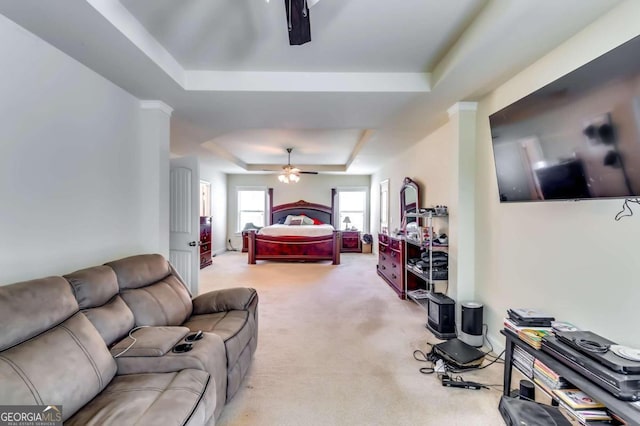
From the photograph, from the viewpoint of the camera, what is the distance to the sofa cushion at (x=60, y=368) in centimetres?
108

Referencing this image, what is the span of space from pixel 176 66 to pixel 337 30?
142 cm

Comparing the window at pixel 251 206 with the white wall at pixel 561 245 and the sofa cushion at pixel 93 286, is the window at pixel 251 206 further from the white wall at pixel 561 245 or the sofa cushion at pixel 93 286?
the sofa cushion at pixel 93 286

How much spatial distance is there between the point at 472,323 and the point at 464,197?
47.7 inches

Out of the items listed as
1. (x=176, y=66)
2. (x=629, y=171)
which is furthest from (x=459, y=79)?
(x=176, y=66)

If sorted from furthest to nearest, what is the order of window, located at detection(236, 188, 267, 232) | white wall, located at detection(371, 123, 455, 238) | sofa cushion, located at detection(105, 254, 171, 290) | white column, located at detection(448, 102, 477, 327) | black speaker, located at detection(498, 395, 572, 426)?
window, located at detection(236, 188, 267, 232)
white wall, located at detection(371, 123, 455, 238)
white column, located at detection(448, 102, 477, 327)
sofa cushion, located at detection(105, 254, 171, 290)
black speaker, located at detection(498, 395, 572, 426)

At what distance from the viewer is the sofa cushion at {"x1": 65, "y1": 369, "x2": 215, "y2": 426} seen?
1144mm

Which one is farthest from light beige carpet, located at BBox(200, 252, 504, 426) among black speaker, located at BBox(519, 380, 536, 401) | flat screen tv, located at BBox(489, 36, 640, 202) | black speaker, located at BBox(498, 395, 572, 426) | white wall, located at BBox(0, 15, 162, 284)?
white wall, located at BBox(0, 15, 162, 284)

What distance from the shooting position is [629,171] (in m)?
1.30

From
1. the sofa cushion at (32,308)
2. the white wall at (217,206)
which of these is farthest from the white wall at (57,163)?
the white wall at (217,206)

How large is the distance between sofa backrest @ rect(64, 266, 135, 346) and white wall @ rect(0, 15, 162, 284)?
0.48 m

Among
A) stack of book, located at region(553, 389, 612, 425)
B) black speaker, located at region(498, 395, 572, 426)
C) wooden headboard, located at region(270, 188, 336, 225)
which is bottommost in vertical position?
black speaker, located at region(498, 395, 572, 426)

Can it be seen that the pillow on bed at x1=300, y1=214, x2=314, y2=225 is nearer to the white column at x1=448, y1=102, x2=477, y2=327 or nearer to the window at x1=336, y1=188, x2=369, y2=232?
→ the window at x1=336, y1=188, x2=369, y2=232

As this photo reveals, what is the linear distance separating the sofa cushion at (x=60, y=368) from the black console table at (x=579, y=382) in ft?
7.34

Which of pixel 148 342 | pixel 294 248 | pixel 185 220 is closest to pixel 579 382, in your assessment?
pixel 148 342
